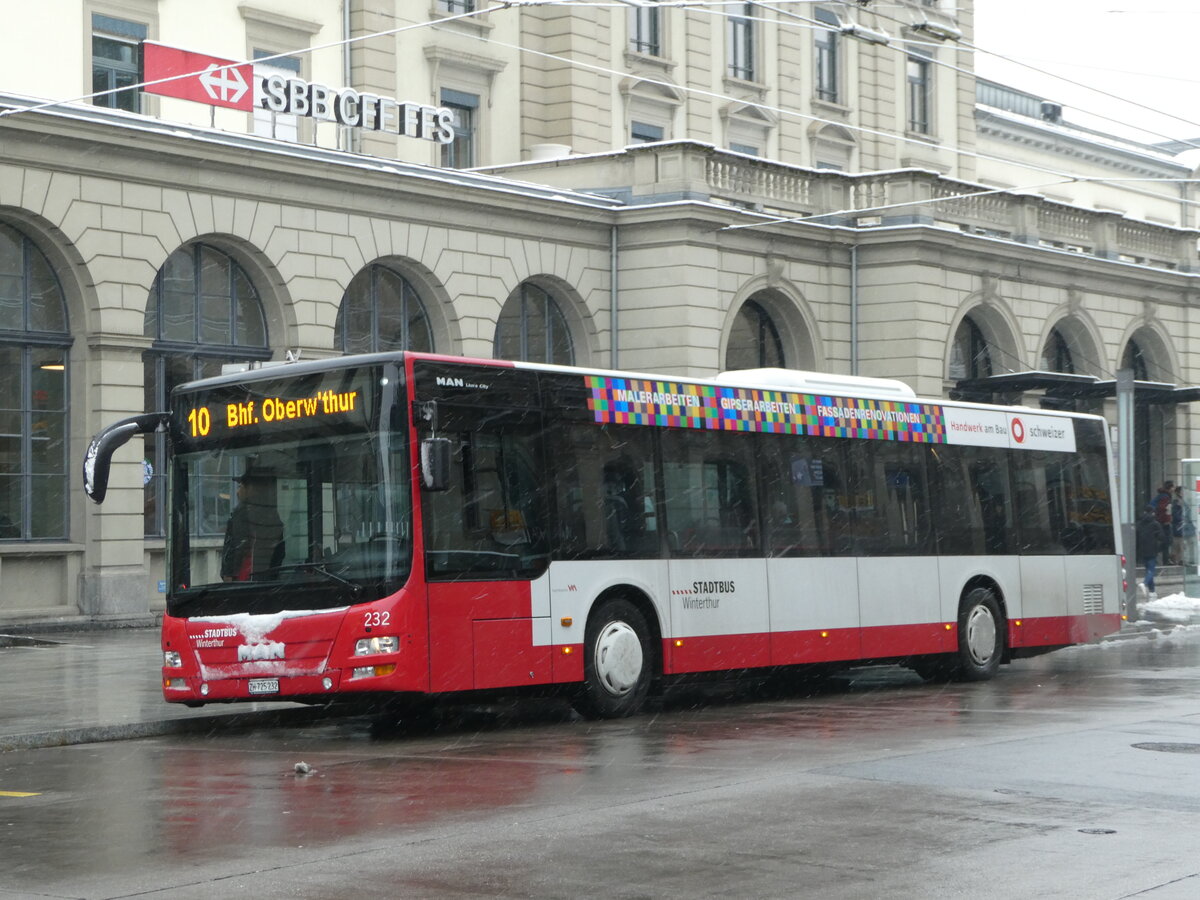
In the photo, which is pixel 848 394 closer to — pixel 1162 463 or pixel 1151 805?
pixel 1151 805

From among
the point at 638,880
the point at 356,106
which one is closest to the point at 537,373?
the point at 638,880

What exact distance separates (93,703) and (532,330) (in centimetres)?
1774

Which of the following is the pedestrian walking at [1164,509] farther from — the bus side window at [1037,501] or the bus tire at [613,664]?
the bus tire at [613,664]

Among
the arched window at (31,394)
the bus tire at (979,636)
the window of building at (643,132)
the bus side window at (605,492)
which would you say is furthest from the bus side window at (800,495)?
the window of building at (643,132)

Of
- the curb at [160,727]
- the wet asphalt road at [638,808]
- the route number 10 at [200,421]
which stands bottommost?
the wet asphalt road at [638,808]

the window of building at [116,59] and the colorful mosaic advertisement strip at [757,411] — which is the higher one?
the window of building at [116,59]

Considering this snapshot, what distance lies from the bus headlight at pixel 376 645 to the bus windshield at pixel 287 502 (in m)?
0.30

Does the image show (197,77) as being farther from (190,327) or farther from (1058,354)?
(1058,354)

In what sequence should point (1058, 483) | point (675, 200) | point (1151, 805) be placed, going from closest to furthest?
point (1151, 805) < point (1058, 483) < point (675, 200)

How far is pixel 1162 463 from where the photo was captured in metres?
46.6

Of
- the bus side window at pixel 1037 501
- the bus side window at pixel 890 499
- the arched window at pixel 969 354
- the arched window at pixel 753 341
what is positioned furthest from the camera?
the arched window at pixel 969 354

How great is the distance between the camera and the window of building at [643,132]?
1614 inches

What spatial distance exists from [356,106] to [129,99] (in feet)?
14.5

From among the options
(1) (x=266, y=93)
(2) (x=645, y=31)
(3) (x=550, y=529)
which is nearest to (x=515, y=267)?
(1) (x=266, y=93)
